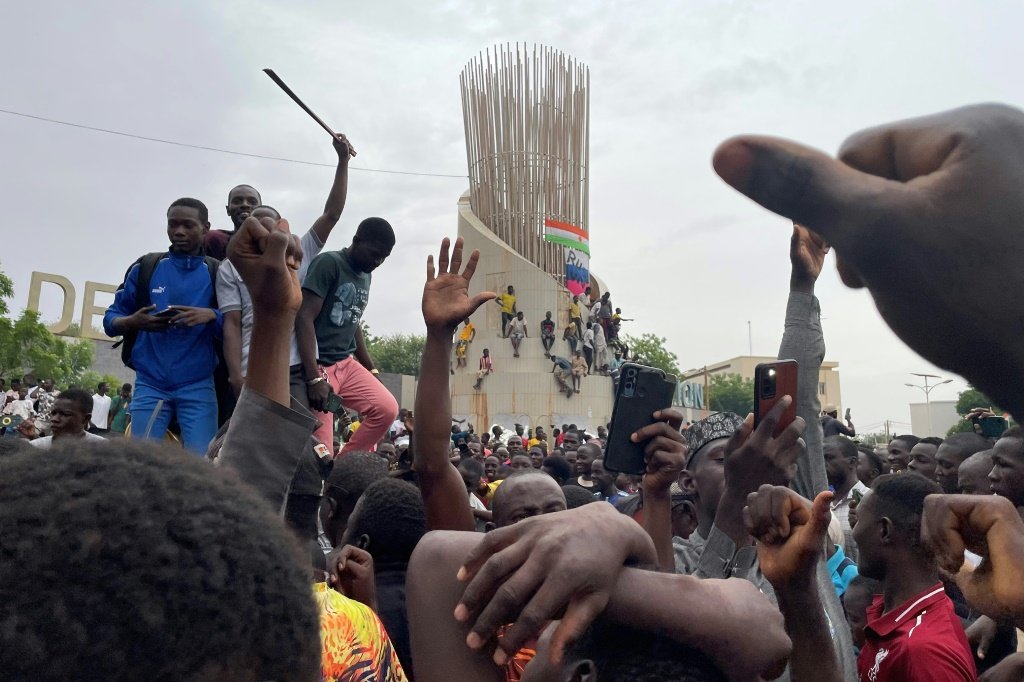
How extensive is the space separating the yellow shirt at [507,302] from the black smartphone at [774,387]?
24600 millimetres

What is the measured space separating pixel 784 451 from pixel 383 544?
1.42 m

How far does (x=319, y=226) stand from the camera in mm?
4918

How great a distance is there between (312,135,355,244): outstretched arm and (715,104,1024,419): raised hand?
393 cm

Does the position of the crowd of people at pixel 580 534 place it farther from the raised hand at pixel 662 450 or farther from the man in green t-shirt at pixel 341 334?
the man in green t-shirt at pixel 341 334

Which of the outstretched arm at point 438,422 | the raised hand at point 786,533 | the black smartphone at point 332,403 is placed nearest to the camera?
the raised hand at point 786,533

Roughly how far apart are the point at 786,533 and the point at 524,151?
A: 28755mm

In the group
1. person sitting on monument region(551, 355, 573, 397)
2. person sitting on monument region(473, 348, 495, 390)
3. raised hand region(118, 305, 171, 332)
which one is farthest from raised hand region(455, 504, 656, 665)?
person sitting on monument region(473, 348, 495, 390)

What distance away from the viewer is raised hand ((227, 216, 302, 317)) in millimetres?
1911

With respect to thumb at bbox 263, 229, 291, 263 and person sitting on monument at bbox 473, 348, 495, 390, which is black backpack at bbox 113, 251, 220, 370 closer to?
thumb at bbox 263, 229, 291, 263

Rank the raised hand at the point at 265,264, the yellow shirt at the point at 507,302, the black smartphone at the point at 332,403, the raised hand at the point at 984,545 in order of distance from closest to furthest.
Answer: the raised hand at the point at 984,545 < the raised hand at the point at 265,264 < the black smartphone at the point at 332,403 < the yellow shirt at the point at 507,302

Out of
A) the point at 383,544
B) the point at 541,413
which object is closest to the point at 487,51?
the point at 541,413

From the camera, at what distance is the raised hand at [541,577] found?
1.10 m

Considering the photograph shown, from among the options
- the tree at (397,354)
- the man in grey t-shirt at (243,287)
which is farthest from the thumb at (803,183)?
the tree at (397,354)

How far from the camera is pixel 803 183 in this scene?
1213mm
